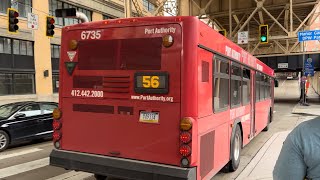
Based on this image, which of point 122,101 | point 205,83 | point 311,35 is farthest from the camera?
point 311,35

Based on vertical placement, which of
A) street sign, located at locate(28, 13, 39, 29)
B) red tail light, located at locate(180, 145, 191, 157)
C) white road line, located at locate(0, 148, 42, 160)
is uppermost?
street sign, located at locate(28, 13, 39, 29)

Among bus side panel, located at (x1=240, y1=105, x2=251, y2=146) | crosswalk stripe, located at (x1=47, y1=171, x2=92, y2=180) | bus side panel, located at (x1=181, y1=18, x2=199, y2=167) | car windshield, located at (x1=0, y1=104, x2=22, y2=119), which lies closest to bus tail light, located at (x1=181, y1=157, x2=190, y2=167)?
bus side panel, located at (x1=181, y1=18, x2=199, y2=167)

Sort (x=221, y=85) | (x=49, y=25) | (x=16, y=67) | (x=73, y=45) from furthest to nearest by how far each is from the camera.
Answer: (x=16, y=67) < (x=49, y=25) < (x=221, y=85) < (x=73, y=45)

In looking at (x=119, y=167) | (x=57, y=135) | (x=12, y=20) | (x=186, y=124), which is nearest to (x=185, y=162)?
(x=186, y=124)

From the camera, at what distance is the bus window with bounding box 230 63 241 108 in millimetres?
6762

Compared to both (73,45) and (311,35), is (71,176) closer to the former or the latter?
(73,45)

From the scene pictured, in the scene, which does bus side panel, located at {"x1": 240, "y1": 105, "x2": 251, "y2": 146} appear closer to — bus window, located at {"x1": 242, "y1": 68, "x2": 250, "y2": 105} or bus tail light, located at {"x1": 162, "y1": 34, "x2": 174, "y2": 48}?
bus window, located at {"x1": 242, "y1": 68, "x2": 250, "y2": 105}

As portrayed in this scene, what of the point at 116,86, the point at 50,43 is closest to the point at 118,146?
the point at 116,86

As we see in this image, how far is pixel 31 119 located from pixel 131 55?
21.9ft

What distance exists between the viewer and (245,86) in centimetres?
819

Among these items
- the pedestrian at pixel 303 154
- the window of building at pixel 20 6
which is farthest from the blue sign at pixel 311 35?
the pedestrian at pixel 303 154

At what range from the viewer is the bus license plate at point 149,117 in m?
4.91

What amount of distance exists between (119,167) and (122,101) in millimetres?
986

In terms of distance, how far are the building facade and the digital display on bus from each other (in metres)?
19.9
